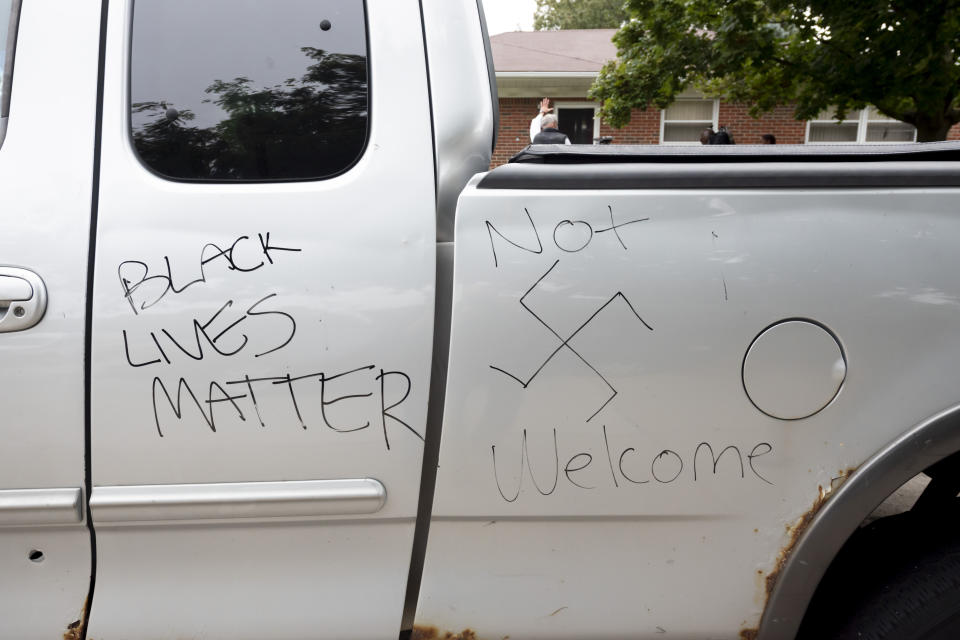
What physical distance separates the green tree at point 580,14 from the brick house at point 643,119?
33.0 meters

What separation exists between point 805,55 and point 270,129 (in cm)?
801

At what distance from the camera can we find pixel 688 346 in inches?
56.5

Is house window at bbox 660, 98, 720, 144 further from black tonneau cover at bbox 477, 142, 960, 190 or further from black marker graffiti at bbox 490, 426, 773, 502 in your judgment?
black marker graffiti at bbox 490, 426, 773, 502

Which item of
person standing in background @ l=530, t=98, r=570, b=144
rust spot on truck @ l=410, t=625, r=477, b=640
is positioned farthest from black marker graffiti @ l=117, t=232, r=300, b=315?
person standing in background @ l=530, t=98, r=570, b=144

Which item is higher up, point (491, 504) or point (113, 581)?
Answer: point (491, 504)

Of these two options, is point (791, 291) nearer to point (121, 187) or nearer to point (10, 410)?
point (121, 187)

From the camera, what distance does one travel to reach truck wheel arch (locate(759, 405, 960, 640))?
142 centimetres

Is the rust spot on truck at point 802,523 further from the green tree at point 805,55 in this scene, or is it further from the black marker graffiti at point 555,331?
the green tree at point 805,55

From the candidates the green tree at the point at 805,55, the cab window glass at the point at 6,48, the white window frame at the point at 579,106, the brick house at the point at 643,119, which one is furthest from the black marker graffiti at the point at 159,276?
the white window frame at the point at 579,106

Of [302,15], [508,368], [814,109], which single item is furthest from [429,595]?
[814,109]

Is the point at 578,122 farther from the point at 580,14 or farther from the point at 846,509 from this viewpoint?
the point at 580,14

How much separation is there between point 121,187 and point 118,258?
158 millimetres

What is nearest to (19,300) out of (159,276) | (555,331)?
(159,276)

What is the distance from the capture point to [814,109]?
861 cm
